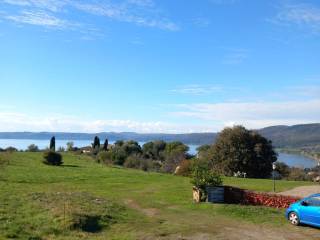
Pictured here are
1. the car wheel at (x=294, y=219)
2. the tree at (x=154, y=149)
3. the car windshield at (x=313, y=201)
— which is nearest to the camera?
the car windshield at (x=313, y=201)

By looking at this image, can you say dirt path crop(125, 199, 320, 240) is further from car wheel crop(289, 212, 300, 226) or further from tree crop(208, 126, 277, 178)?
tree crop(208, 126, 277, 178)

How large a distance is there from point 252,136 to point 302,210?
34233mm

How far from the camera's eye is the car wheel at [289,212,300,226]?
21.7 m

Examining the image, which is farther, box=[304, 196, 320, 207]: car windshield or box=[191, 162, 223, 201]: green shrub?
box=[191, 162, 223, 201]: green shrub

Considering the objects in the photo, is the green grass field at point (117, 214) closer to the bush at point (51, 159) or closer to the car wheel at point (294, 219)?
the car wheel at point (294, 219)

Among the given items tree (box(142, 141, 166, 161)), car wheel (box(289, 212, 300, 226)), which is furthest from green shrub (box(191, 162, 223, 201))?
tree (box(142, 141, 166, 161))

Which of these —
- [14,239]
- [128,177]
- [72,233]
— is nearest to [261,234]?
[72,233]

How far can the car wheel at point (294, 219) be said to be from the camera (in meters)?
21.7

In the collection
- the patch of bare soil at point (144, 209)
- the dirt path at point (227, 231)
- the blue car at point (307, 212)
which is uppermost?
the blue car at point (307, 212)

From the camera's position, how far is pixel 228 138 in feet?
180

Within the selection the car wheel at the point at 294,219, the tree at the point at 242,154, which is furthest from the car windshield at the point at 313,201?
the tree at the point at 242,154

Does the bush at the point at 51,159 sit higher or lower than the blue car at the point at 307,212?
higher

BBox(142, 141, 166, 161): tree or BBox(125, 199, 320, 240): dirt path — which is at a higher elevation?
BBox(142, 141, 166, 161): tree

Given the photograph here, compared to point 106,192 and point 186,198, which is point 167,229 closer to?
point 186,198
